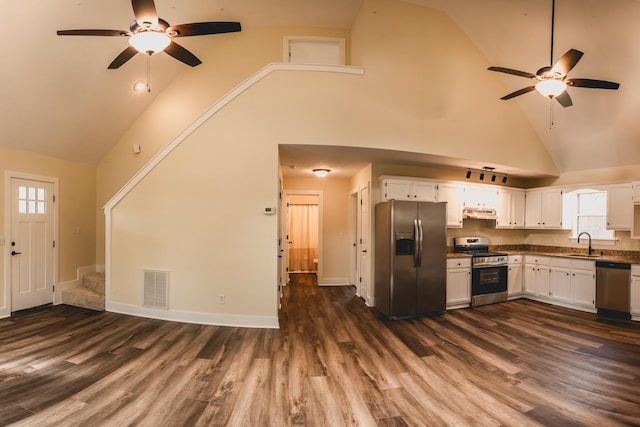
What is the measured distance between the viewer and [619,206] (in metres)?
4.66

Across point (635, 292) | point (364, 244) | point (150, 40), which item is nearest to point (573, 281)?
point (635, 292)

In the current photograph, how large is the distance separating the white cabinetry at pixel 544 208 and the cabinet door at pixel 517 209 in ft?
0.44

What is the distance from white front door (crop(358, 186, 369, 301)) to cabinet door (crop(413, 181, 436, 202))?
845 millimetres

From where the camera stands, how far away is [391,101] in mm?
4027

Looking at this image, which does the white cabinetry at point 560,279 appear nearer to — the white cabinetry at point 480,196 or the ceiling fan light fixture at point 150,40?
the white cabinetry at point 480,196

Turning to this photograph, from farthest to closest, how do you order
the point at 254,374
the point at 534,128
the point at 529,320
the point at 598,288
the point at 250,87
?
1. the point at 534,128
2. the point at 598,288
3. the point at 529,320
4. the point at 250,87
5. the point at 254,374

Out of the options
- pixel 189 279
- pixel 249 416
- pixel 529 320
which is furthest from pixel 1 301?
pixel 529 320

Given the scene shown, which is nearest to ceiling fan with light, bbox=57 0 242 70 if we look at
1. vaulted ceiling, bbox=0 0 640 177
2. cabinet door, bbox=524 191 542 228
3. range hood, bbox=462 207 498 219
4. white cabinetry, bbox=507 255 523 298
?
vaulted ceiling, bbox=0 0 640 177

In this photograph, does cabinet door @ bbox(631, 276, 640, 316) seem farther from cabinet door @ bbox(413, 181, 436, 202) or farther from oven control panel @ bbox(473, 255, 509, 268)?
cabinet door @ bbox(413, 181, 436, 202)

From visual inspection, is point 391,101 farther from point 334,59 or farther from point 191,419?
point 191,419

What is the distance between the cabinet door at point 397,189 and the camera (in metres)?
4.61

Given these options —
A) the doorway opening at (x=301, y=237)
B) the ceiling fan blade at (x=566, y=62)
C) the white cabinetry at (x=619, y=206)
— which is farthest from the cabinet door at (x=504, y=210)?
the doorway opening at (x=301, y=237)

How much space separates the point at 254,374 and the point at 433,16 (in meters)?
5.60

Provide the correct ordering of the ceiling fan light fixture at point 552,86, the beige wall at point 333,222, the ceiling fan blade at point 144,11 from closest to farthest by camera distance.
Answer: the ceiling fan blade at point 144,11 < the ceiling fan light fixture at point 552,86 < the beige wall at point 333,222
